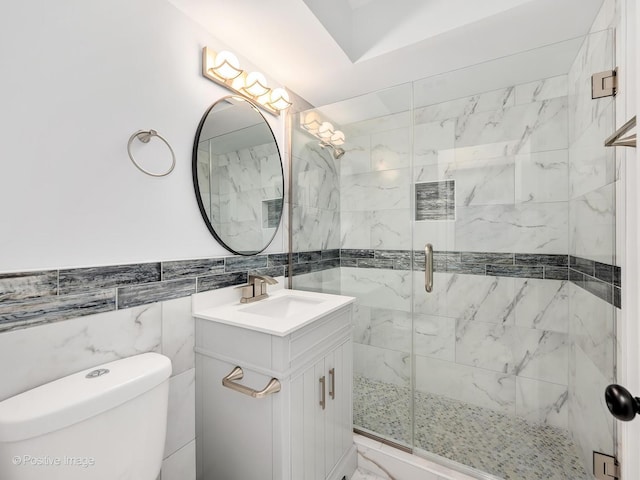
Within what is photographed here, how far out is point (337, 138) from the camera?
1.92m

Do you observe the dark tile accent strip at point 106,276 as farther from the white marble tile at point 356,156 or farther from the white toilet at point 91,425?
the white marble tile at point 356,156

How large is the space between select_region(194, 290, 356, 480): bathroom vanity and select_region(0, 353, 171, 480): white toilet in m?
0.27

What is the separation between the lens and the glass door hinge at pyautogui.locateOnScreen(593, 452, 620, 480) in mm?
1099

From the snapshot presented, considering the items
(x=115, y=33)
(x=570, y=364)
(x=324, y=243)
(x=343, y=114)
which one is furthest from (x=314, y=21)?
(x=570, y=364)

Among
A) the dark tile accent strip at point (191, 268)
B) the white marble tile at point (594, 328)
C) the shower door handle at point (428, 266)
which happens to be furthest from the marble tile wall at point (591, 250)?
the dark tile accent strip at point (191, 268)

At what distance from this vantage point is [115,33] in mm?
1012

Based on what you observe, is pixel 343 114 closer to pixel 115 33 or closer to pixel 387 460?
pixel 115 33

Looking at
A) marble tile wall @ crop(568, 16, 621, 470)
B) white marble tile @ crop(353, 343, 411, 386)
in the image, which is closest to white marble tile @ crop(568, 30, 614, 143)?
marble tile wall @ crop(568, 16, 621, 470)

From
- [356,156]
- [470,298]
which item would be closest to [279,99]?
[356,156]

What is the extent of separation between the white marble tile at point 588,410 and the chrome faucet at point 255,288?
5.16ft

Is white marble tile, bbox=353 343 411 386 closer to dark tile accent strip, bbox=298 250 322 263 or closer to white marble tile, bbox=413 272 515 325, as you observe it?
white marble tile, bbox=413 272 515 325

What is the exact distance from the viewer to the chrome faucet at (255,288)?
1435mm

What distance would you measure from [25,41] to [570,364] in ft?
9.15

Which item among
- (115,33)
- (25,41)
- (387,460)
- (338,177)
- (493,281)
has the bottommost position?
(387,460)
